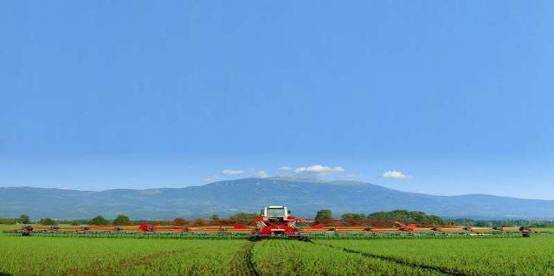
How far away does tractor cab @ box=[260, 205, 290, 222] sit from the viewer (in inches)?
1673

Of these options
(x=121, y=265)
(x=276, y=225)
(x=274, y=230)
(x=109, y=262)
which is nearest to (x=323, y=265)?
(x=121, y=265)

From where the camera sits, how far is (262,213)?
43906 millimetres

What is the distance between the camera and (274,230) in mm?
40781

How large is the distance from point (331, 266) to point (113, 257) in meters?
8.59

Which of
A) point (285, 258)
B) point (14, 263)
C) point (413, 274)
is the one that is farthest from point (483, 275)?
point (14, 263)

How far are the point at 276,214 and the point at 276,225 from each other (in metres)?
1.97

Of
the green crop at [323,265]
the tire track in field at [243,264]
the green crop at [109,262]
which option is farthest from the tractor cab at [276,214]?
the green crop at [323,265]

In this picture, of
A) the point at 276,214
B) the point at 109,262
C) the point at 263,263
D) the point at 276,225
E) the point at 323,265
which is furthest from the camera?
the point at 276,214

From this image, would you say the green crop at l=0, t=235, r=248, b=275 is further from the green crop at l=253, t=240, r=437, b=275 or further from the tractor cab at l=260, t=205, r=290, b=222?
the tractor cab at l=260, t=205, r=290, b=222

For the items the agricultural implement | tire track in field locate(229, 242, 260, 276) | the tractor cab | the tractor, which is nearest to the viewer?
tire track in field locate(229, 242, 260, 276)

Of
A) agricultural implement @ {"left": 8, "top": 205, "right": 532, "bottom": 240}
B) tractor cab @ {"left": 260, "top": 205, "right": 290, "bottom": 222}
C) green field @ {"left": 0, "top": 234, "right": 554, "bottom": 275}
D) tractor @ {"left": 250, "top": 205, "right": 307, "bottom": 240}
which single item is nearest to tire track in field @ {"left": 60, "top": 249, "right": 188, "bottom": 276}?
green field @ {"left": 0, "top": 234, "right": 554, "bottom": 275}

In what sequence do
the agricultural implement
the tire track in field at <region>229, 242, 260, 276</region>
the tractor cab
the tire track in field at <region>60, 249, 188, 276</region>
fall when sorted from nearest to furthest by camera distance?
the tire track in field at <region>60, 249, 188, 276</region> → the tire track in field at <region>229, 242, 260, 276</region> → the agricultural implement → the tractor cab

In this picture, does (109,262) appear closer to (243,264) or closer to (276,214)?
(243,264)

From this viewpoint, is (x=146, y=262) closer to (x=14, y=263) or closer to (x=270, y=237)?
(x=14, y=263)
